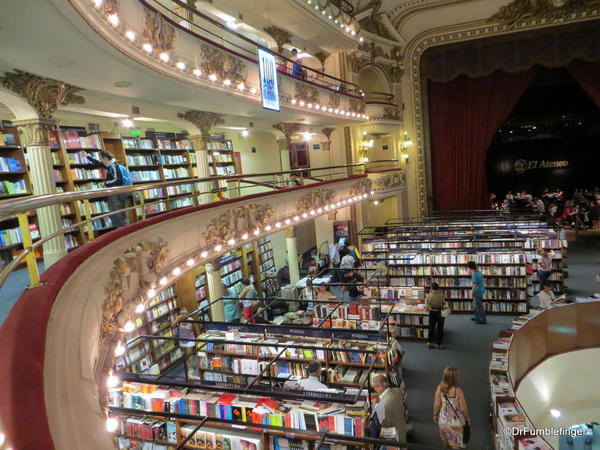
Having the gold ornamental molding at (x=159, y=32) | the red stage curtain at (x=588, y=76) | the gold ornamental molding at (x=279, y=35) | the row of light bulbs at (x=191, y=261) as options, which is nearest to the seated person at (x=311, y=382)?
the row of light bulbs at (x=191, y=261)

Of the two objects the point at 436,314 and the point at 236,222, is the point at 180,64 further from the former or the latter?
the point at 436,314

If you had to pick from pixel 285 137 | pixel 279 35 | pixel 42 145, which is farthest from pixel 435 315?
pixel 279 35

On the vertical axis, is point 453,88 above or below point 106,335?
above

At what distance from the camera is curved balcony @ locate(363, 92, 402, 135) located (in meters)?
15.7

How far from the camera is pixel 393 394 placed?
16.5 ft

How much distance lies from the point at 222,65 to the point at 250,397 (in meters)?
5.15

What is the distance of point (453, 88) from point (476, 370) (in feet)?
46.5

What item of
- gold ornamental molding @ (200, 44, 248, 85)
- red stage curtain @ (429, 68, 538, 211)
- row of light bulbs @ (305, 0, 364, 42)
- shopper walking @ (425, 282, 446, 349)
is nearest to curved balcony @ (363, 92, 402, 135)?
red stage curtain @ (429, 68, 538, 211)

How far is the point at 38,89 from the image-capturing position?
18.3 ft

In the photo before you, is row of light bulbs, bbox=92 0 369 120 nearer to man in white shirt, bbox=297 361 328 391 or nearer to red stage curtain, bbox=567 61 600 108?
man in white shirt, bbox=297 361 328 391

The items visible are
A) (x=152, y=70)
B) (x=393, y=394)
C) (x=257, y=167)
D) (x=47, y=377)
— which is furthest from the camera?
(x=257, y=167)

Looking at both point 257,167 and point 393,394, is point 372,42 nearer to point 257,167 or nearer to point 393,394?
point 257,167

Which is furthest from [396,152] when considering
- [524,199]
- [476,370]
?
[476,370]

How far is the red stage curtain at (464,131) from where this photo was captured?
1773 cm
